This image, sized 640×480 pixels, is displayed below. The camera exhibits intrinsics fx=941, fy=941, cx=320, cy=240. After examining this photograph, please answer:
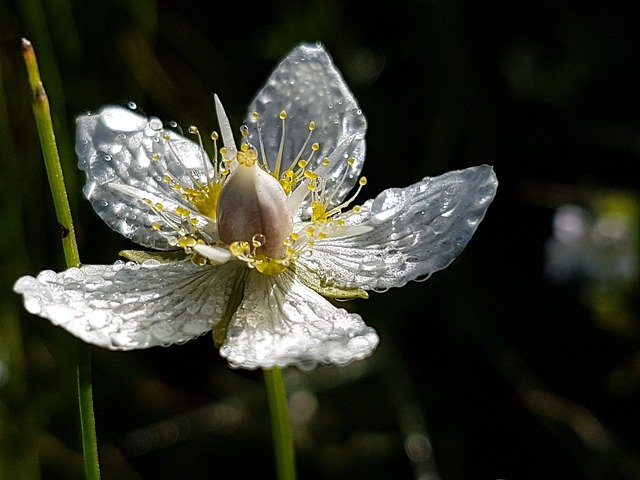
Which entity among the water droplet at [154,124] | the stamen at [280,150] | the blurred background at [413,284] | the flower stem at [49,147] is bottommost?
the blurred background at [413,284]

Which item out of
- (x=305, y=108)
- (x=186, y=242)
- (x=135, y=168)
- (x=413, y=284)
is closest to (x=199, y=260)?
(x=186, y=242)

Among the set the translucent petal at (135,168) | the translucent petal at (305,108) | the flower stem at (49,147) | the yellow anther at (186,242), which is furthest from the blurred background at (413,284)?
the flower stem at (49,147)

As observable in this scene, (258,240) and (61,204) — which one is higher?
(61,204)

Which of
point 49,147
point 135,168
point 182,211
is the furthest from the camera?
point 135,168

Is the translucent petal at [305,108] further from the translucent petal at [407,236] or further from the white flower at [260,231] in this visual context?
the translucent petal at [407,236]

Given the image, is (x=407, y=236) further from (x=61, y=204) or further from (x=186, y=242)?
(x=61, y=204)

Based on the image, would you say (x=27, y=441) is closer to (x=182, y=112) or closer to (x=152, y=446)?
(x=152, y=446)
